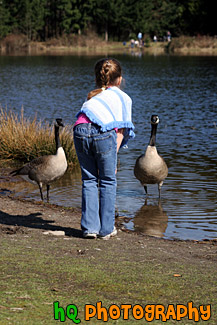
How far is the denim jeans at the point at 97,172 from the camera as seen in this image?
6320 millimetres

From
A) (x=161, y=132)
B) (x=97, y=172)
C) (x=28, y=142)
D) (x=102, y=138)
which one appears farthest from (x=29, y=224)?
(x=161, y=132)

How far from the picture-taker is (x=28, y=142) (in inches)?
559

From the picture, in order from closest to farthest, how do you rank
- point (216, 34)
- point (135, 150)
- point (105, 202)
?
point (105, 202) < point (135, 150) < point (216, 34)

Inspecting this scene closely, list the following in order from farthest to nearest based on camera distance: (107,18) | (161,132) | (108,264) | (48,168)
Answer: (107,18) → (161,132) → (48,168) → (108,264)

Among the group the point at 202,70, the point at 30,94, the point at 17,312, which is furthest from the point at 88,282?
the point at 202,70

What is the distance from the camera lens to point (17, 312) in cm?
404

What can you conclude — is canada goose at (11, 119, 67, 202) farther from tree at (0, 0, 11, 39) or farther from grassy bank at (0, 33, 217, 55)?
tree at (0, 0, 11, 39)

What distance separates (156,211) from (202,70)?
37.7 meters

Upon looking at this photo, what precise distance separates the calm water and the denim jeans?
251 centimetres

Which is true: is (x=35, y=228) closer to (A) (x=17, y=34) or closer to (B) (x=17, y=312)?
(B) (x=17, y=312)

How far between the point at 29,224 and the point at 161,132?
13246 mm

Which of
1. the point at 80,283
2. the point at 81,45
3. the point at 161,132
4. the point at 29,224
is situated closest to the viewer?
the point at 80,283

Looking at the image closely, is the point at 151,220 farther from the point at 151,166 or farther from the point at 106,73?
the point at 106,73

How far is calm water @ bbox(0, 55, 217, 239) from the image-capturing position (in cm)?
1036
